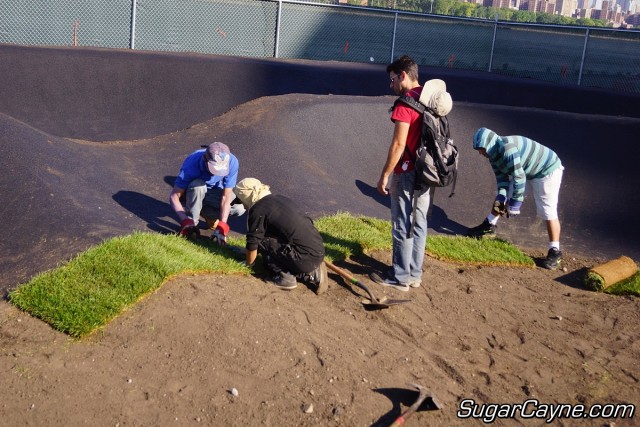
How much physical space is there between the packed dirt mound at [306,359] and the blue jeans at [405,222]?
0.28m

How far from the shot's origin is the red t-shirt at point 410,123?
6310 millimetres

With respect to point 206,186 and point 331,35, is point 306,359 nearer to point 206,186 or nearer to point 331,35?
point 206,186

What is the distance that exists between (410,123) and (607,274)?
9.94ft

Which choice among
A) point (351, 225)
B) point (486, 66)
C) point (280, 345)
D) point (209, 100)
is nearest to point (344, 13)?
point (486, 66)

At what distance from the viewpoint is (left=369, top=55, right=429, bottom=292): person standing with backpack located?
6.32 metres

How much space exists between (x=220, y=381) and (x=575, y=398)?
260 cm

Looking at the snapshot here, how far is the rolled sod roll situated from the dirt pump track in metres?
0.16

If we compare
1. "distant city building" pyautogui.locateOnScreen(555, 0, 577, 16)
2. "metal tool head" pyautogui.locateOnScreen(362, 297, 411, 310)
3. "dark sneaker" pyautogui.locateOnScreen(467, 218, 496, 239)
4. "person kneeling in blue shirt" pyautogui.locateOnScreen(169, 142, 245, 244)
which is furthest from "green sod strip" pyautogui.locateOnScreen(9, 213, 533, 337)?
"distant city building" pyautogui.locateOnScreen(555, 0, 577, 16)

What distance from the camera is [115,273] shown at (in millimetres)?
5871

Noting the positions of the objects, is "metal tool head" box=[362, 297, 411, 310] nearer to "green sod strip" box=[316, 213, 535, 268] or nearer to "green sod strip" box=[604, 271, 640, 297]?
"green sod strip" box=[316, 213, 535, 268]

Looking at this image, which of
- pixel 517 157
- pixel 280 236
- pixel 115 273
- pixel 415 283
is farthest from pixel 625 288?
pixel 115 273

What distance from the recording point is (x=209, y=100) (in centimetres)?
1243

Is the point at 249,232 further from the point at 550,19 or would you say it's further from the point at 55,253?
the point at 550,19

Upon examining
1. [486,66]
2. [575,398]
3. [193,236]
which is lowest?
[575,398]
